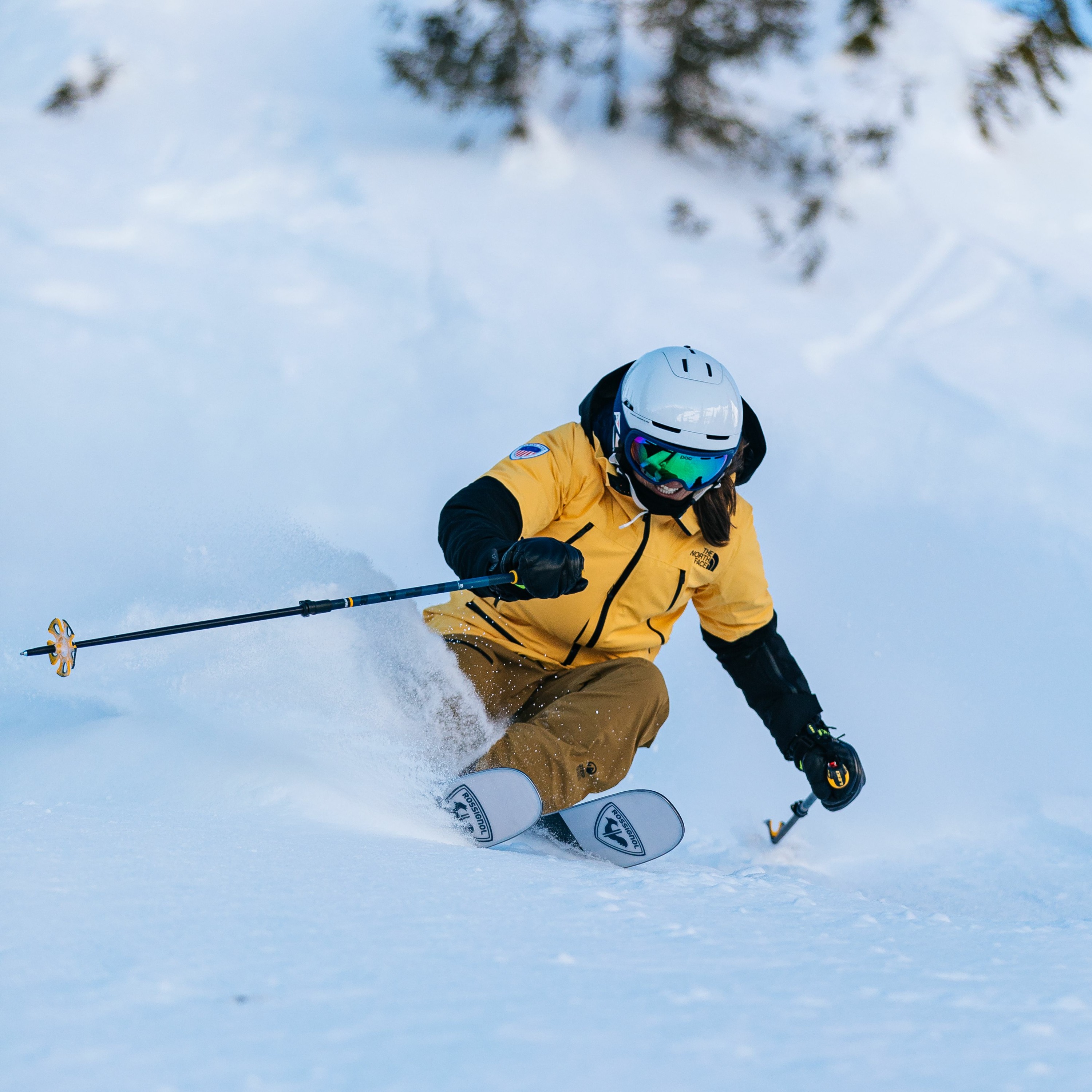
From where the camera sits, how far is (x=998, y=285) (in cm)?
864

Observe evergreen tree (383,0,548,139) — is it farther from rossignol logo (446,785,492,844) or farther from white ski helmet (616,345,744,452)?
rossignol logo (446,785,492,844)

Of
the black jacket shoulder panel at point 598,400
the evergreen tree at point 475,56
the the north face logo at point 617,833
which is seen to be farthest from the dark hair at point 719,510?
the evergreen tree at point 475,56

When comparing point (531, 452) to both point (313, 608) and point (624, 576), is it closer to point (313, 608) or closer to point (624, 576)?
point (624, 576)

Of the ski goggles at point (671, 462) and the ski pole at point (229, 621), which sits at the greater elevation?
the ski goggles at point (671, 462)

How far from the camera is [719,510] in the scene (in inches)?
126

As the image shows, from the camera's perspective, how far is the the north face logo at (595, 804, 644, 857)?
3090mm

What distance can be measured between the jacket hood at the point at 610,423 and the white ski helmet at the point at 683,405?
96mm

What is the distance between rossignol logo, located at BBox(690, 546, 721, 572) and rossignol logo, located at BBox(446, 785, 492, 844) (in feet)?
3.61

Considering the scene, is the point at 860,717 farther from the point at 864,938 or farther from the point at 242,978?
the point at 242,978

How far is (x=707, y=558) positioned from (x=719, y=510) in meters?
0.17

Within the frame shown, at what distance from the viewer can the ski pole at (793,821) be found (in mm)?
3588

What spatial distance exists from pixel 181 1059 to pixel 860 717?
3.94 metres

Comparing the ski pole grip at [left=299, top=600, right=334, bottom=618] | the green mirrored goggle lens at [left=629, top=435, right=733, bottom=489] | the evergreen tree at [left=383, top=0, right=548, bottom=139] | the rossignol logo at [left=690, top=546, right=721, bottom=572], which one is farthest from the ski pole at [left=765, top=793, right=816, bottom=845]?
the evergreen tree at [left=383, top=0, right=548, bottom=139]

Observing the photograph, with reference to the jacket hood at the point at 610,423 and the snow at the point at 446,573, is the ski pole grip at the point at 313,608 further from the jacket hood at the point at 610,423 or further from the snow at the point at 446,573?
the jacket hood at the point at 610,423
